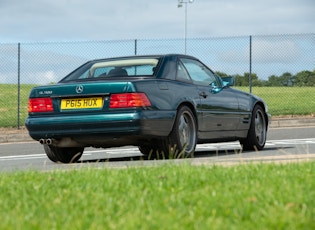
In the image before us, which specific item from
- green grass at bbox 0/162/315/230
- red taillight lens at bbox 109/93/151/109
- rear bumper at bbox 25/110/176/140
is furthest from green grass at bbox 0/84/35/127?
green grass at bbox 0/162/315/230

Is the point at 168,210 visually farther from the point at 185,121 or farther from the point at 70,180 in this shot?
the point at 185,121

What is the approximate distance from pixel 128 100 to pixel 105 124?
428 mm

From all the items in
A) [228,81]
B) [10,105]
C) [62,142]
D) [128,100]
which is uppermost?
[228,81]

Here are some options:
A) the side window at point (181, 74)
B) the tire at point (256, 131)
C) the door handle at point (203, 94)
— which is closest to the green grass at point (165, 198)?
the side window at point (181, 74)

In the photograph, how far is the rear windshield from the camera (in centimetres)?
1111

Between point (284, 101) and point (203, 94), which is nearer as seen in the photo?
point (203, 94)

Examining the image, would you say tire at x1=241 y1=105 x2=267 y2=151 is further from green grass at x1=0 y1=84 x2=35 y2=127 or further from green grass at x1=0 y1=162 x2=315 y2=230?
green grass at x1=0 y1=84 x2=35 y2=127

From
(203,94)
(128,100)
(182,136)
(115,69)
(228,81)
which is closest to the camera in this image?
(128,100)

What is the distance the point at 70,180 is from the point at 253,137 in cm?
625

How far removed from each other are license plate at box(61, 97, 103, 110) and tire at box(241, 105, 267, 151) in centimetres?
327

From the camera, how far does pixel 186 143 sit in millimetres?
10984

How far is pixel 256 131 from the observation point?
12.9 meters

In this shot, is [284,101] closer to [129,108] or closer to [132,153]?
[132,153]

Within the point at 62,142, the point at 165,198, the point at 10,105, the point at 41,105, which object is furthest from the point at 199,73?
the point at 10,105
